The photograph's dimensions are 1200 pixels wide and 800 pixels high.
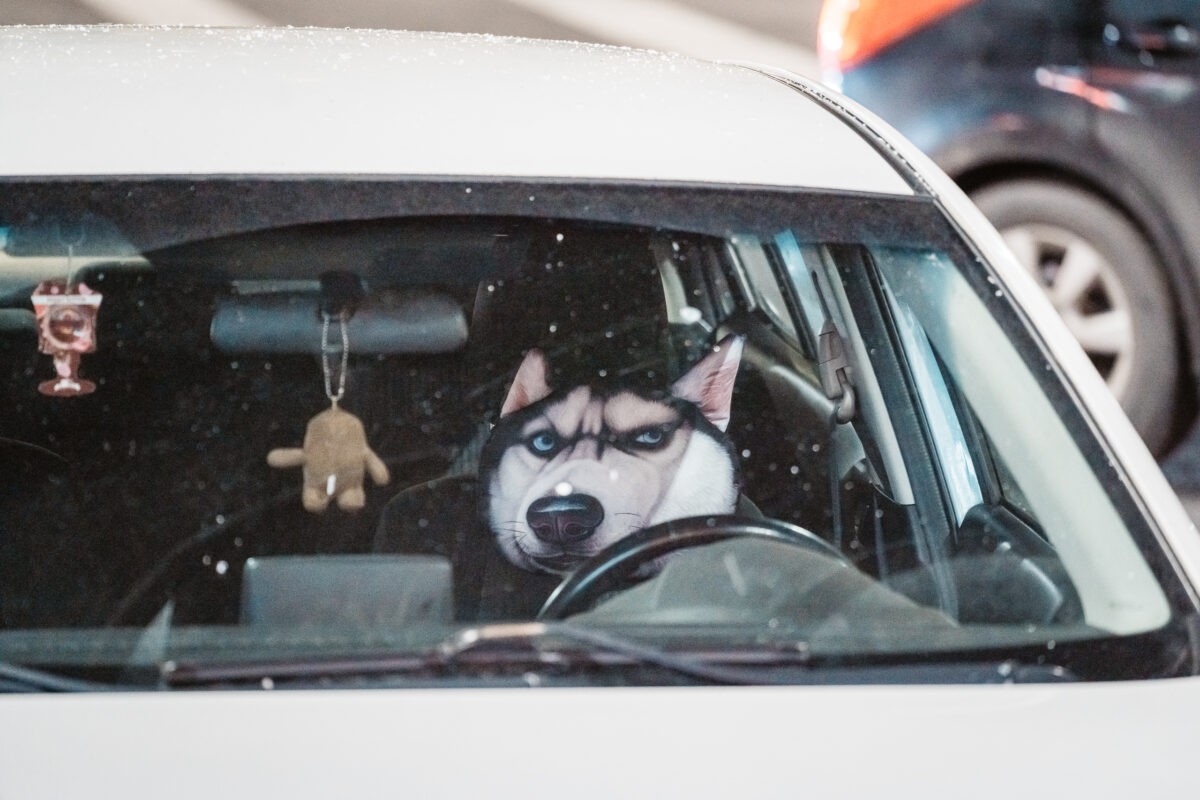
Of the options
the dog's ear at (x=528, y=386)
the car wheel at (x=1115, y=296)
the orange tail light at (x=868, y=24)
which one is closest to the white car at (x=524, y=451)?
the dog's ear at (x=528, y=386)

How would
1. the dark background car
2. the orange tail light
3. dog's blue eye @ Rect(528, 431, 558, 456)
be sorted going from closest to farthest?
dog's blue eye @ Rect(528, 431, 558, 456) < the dark background car < the orange tail light

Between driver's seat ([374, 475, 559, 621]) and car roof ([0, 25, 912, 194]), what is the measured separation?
0.40 m

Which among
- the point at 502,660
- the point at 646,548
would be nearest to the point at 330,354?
the point at 646,548

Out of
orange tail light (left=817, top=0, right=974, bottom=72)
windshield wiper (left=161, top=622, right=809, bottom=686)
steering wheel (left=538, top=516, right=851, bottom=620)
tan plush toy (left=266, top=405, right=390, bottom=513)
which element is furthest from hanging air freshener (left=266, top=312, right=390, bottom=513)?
orange tail light (left=817, top=0, right=974, bottom=72)

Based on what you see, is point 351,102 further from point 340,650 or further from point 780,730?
point 780,730

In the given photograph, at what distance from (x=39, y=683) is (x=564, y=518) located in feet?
2.35

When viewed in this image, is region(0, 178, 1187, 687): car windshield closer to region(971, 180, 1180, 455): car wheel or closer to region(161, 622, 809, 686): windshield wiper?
region(161, 622, 809, 686): windshield wiper

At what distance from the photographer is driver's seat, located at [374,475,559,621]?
2.05m

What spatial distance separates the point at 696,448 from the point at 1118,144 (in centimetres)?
406

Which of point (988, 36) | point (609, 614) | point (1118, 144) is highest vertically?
point (988, 36)

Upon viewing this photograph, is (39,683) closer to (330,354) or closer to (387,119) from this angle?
(330,354)

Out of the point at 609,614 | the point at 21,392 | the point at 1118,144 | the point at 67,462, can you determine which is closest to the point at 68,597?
the point at 67,462

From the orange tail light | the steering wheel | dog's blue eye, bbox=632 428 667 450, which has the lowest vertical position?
the steering wheel

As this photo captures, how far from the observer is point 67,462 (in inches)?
81.4
